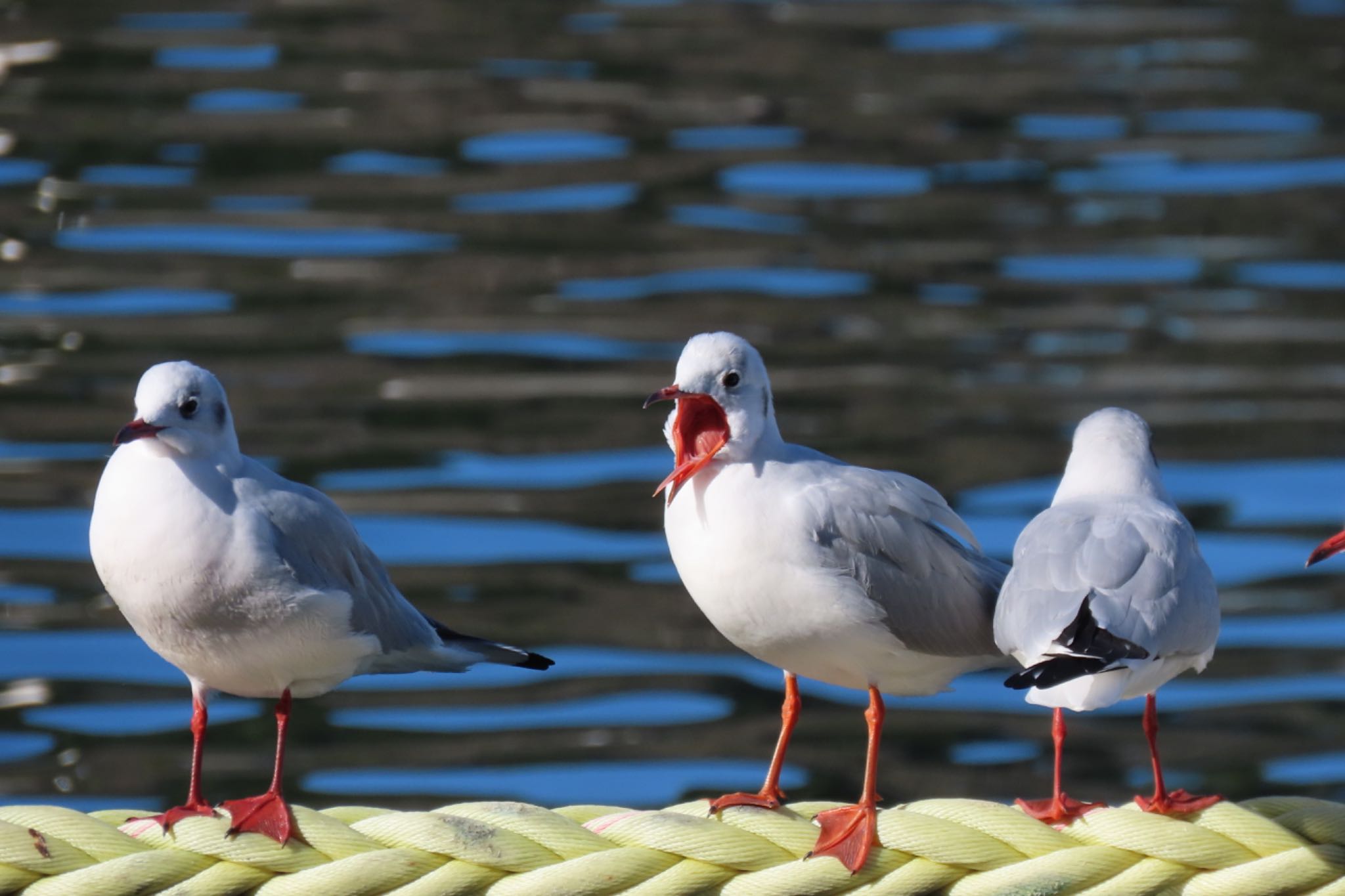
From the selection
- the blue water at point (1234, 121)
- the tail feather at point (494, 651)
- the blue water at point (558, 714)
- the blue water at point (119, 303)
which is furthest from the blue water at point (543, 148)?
the tail feather at point (494, 651)

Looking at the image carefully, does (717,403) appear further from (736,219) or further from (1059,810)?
(736,219)

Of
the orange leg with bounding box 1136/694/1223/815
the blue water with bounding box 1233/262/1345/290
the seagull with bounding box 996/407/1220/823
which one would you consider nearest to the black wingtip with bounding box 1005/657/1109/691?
the seagull with bounding box 996/407/1220/823

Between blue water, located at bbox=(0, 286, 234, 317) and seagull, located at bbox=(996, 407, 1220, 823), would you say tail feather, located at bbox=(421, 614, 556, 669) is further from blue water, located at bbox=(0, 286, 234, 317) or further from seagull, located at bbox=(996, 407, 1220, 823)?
blue water, located at bbox=(0, 286, 234, 317)

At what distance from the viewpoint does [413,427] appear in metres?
11.5

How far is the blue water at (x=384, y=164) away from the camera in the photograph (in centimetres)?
1488

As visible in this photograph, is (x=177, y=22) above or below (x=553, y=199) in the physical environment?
above

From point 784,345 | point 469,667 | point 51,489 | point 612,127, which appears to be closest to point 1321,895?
point 469,667

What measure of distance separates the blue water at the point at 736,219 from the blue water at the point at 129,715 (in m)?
6.19

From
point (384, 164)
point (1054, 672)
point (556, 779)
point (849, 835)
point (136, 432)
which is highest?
point (136, 432)

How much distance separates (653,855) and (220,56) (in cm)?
1415

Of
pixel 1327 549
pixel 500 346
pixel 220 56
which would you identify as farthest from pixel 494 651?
pixel 220 56

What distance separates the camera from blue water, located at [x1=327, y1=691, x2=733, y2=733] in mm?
8898

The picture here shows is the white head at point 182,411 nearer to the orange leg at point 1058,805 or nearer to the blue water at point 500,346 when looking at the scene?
the orange leg at point 1058,805

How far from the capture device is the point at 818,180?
580 inches
